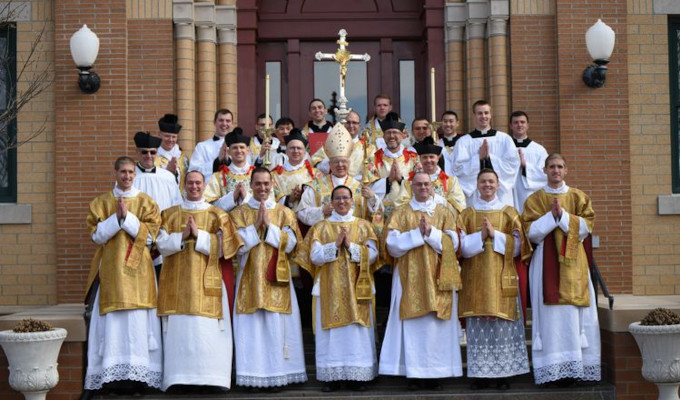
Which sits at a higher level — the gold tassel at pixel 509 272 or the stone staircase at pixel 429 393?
the gold tassel at pixel 509 272

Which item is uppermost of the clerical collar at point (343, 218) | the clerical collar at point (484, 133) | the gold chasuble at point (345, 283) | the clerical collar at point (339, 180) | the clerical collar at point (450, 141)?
the clerical collar at point (484, 133)

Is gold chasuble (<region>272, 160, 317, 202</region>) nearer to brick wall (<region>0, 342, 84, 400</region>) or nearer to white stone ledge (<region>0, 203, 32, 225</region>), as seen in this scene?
brick wall (<region>0, 342, 84, 400</region>)

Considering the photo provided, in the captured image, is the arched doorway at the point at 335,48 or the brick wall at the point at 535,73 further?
the arched doorway at the point at 335,48

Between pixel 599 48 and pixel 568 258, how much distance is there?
372 centimetres

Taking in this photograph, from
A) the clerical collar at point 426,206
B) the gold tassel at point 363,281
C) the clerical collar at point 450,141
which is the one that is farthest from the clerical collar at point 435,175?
the clerical collar at point 450,141

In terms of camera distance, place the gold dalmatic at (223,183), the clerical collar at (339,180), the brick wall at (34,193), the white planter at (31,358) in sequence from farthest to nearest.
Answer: the brick wall at (34,193), the gold dalmatic at (223,183), the clerical collar at (339,180), the white planter at (31,358)

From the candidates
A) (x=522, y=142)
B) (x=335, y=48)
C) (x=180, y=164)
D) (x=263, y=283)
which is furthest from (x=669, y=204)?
(x=180, y=164)

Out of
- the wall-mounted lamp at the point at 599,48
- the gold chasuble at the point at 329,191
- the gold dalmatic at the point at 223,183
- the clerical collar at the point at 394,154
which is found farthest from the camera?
the wall-mounted lamp at the point at 599,48

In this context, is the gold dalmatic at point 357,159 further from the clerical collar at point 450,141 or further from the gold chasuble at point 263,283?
the gold chasuble at point 263,283

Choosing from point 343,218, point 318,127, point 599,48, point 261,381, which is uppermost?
point 599,48

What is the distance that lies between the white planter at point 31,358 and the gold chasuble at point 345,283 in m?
2.53

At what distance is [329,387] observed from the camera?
10.2 m

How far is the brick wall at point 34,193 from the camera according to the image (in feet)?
43.7

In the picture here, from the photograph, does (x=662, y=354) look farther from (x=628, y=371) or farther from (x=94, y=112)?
(x=94, y=112)
